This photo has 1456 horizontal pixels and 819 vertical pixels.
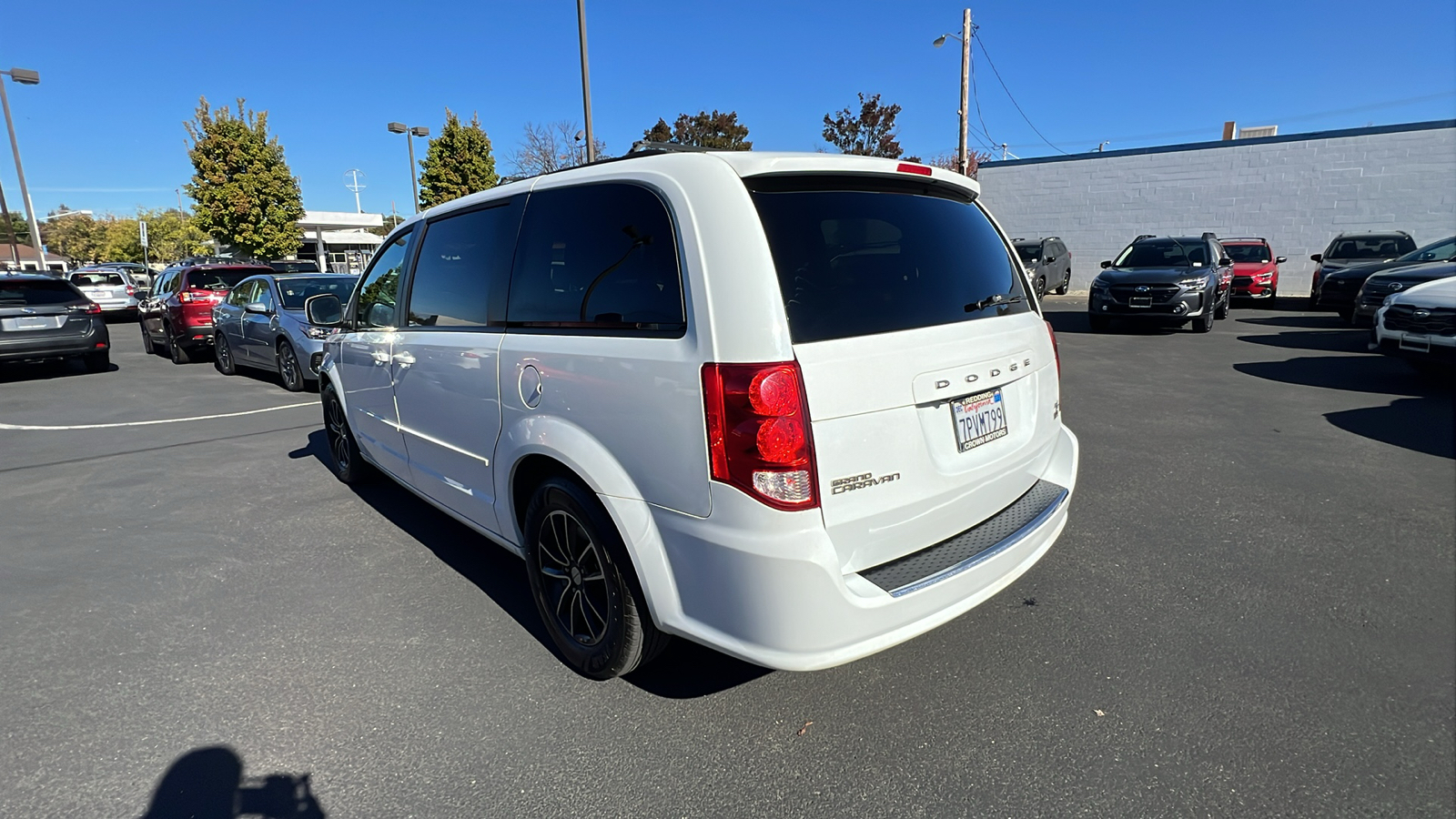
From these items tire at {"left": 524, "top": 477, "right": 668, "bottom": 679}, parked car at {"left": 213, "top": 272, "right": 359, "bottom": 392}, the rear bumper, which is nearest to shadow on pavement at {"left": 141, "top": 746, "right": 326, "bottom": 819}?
tire at {"left": 524, "top": 477, "right": 668, "bottom": 679}

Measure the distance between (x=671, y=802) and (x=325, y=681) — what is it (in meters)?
1.55

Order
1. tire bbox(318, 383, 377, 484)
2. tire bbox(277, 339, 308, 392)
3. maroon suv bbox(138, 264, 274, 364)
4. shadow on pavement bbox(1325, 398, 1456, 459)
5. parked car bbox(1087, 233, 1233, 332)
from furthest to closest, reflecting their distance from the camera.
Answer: parked car bbox(1087, 233, 1233, 332)
maroon suv bbox(138, 264, 274, 364)
tire bbox(277, 339, 308, 392)
shadow on pavement bbox(1325, 398, 1456, 459)
tire bbox(318, 383, 377, 484)

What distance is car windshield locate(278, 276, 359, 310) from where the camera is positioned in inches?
378

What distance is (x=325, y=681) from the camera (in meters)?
2.95

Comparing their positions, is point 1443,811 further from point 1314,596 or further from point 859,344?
point 859,344

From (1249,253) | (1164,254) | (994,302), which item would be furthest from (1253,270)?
(994,302)

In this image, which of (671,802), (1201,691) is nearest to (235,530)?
(671,802)

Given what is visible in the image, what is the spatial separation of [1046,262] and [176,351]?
20454 millimetres

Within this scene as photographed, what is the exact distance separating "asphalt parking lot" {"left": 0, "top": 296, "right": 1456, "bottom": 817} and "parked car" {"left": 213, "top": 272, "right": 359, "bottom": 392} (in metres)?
4.21

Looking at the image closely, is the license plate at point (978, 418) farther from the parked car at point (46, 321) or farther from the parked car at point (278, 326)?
the parked car at point (46, 321)

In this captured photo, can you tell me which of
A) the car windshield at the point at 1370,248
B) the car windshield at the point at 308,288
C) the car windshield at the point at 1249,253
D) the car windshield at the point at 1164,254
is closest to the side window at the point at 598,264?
the car windshield at the point at 308,288

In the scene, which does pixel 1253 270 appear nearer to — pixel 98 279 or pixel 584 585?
pixel 584 585

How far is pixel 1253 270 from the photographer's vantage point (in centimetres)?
1742

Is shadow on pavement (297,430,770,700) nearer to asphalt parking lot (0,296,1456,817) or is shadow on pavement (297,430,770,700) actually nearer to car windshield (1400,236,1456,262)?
asphalt parking lot (0,296,1456,817)
